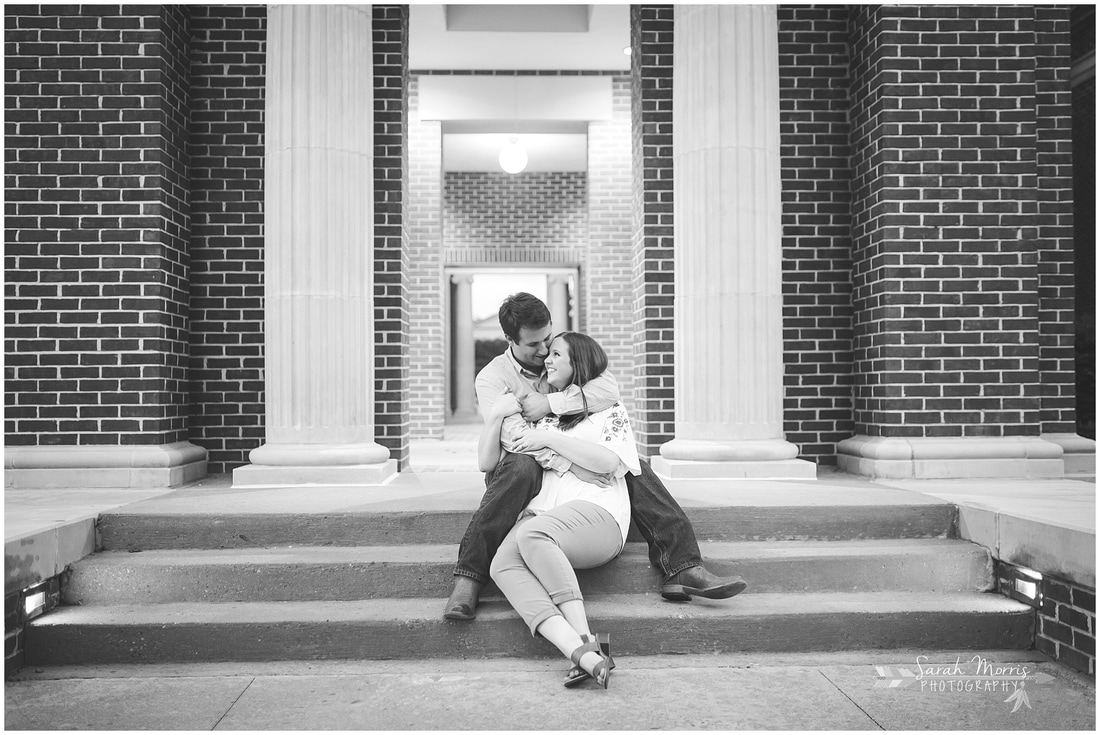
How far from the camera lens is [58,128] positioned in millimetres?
5281

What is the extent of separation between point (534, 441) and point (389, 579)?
2.85ft

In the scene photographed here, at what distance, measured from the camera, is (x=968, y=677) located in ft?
9.89

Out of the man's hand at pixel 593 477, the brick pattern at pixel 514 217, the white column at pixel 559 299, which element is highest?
the brick pattern at pixel 514 217

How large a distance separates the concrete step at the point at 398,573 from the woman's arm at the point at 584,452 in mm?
514

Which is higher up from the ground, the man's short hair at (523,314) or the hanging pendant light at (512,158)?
the hanging pendant light at (512,158)

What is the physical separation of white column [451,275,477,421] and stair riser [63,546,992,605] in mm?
13114

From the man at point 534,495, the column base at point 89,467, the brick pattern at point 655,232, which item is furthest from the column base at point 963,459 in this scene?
the column base at point 89,467

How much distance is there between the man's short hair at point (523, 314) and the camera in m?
3.62

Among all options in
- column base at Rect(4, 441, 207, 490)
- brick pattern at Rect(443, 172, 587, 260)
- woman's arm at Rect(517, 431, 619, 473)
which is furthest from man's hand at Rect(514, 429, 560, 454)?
brick pattern at Rect(443, 172, 587, 260)

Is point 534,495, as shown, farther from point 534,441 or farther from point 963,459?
point 963,459

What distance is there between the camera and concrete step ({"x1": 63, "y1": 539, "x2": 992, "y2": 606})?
139 inches

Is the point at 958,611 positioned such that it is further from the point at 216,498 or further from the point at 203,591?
the point at 216,498

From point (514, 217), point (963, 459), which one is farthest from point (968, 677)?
point (514, 217)

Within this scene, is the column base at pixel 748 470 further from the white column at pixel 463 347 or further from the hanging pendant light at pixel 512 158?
the white column at pixel 463 347
